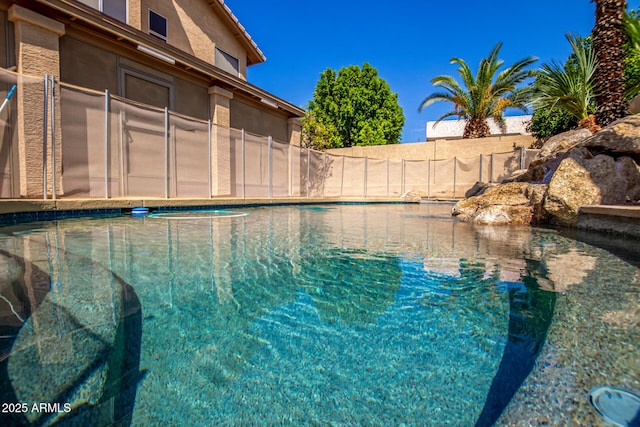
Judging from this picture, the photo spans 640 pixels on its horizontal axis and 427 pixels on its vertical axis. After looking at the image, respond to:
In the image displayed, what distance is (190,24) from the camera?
10922 millimetres

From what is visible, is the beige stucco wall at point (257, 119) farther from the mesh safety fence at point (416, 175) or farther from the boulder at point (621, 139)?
the boulder at point (621, 139)

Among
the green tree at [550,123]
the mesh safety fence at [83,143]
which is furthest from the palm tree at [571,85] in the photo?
the mesh safety fence at [83,143]

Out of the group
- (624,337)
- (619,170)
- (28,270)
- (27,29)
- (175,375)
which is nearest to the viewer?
(175,375)

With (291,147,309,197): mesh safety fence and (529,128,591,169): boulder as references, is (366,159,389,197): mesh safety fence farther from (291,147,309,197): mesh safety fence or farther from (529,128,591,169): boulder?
(529,128,591,169): boulder

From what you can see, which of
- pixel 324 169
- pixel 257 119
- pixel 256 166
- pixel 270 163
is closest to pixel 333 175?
pixel 324 169

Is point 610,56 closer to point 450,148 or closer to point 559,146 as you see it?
point 559,146

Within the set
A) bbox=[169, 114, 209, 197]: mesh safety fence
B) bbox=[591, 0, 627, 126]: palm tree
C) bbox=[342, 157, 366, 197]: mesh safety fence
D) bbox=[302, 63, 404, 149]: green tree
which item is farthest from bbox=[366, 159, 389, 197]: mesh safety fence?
bbox=[302, 63, 404, 149]: green tree

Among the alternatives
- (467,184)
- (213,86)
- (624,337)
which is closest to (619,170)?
(624,337)

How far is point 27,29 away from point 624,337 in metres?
8.99

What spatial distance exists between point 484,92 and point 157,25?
47.4ft

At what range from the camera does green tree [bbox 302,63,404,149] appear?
25781mm

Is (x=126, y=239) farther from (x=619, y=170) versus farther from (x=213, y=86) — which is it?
(x=213, y=86)

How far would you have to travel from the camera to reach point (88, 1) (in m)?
8.16

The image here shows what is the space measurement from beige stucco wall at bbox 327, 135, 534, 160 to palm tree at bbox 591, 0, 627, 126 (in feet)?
23.0
